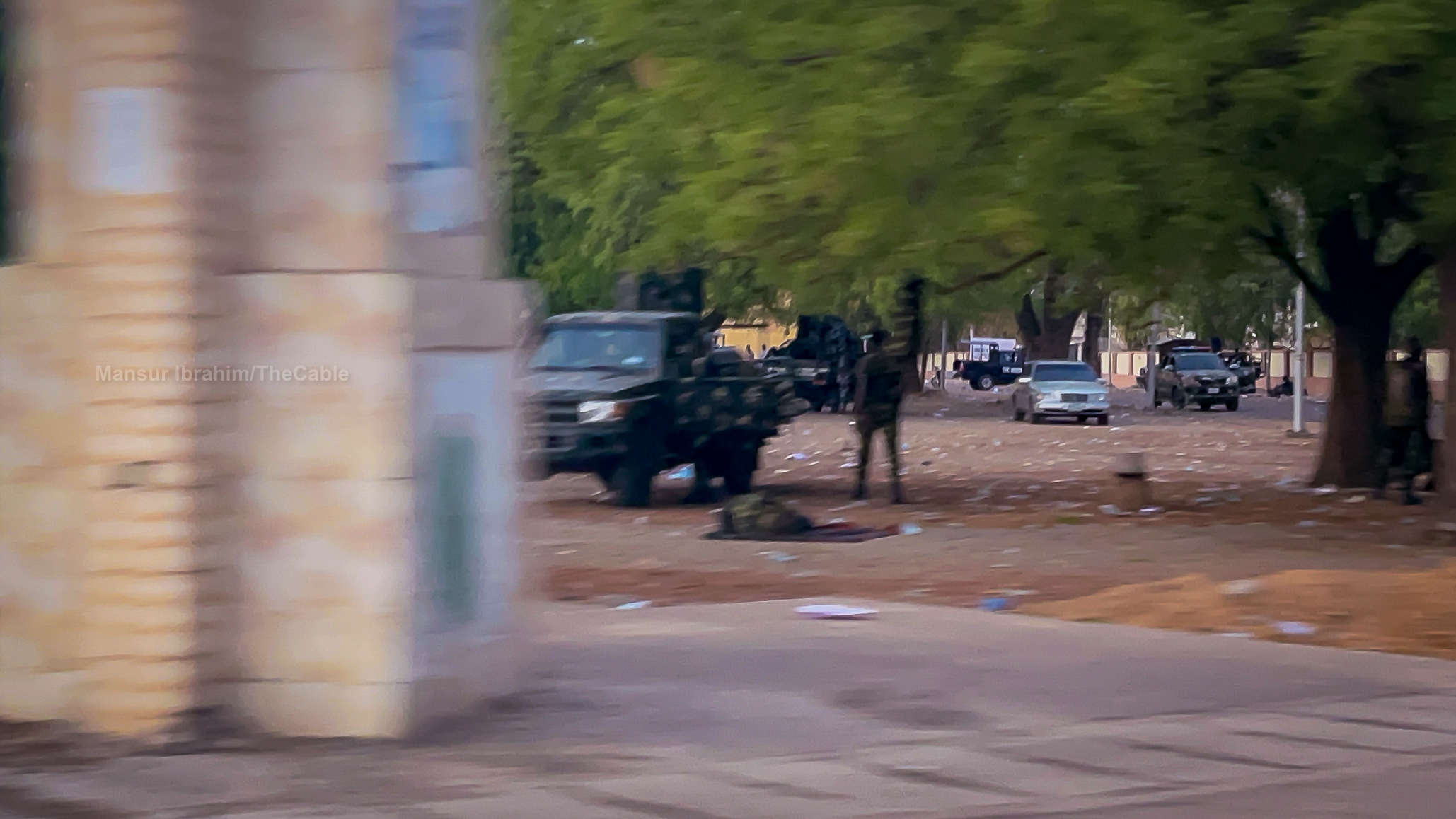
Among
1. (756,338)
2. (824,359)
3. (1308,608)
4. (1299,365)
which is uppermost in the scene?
(756,338)

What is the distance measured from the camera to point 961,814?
618 centimetres

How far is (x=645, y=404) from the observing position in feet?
60.2

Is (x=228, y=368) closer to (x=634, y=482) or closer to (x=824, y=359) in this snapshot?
(x=634, y=482)

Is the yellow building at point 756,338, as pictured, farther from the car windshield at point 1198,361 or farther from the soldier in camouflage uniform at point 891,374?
the soldier in camouflage uniform at point 891,374

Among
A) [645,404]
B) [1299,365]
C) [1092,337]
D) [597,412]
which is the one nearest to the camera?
[597,412]

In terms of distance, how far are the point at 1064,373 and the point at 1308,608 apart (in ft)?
111

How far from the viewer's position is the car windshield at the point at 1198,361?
53625 millimetres

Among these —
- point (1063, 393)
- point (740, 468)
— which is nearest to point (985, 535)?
point (740, 468)

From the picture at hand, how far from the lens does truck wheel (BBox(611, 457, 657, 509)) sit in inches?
738

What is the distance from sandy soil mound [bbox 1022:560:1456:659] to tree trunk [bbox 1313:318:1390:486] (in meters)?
9.72

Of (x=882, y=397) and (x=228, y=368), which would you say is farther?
(x=882, y=397)

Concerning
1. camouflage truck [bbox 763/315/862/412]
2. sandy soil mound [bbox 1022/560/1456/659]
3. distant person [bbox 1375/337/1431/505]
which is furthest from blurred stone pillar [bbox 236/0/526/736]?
camouflage truck [bbox 763/315/862/412]

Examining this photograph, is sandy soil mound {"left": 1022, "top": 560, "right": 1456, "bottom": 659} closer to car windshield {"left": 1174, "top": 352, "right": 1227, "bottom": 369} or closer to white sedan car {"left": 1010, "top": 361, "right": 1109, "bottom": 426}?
white sedan car {"left": 1010, "top": 361, "right": 1109, "bottom": 426}

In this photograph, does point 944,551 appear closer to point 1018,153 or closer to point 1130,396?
point 1018,153
